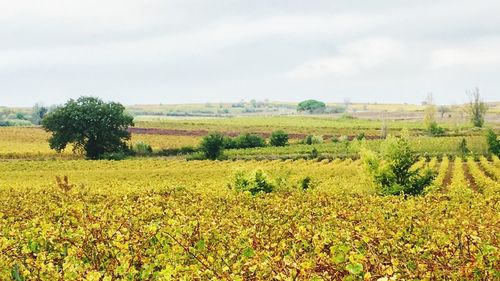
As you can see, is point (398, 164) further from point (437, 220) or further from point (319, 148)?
point (319, 148)

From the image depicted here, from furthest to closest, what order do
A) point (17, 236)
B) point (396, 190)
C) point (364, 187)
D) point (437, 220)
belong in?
point (364, 187) → point (396, 190) → point (437, 220) → point (17, 236)

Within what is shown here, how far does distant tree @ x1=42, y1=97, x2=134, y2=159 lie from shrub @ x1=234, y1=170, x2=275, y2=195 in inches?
2315

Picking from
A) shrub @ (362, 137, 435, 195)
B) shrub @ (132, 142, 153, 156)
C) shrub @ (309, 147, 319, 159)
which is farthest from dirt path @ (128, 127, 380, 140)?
shrub @ (362, 137, 435, 195)

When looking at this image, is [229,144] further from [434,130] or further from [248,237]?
[248,237]

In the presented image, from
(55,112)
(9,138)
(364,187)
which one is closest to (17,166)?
(55,112)

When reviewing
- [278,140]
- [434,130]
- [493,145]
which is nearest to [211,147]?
[278,140]

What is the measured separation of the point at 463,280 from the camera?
755cm

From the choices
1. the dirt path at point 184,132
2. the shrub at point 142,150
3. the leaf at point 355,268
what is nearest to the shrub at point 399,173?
the leaf at point 355,268

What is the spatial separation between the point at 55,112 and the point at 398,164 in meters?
67.9

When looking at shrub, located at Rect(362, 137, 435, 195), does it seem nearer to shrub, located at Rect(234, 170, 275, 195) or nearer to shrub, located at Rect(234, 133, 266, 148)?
shrub, located at Rect(234, 170, 275, 195)

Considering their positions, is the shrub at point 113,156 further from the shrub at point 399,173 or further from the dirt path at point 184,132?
the shrub at point 399,173

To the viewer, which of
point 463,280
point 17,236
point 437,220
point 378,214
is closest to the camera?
point 463,280

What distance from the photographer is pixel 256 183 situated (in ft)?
96.7

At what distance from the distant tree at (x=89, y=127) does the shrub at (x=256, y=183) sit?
193 feet
